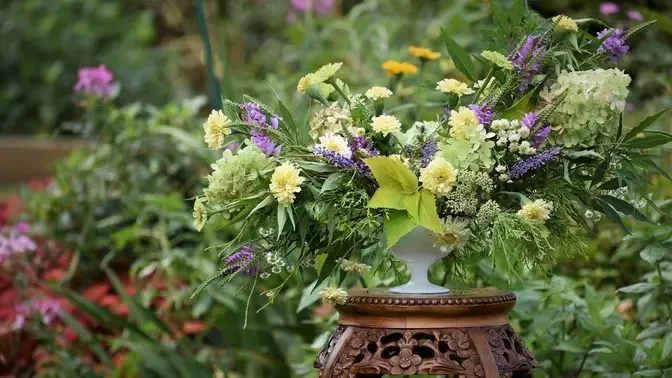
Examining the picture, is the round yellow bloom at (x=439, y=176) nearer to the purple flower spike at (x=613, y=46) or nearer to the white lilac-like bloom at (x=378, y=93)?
the white lilac-like bloom at (x=378, y=93)

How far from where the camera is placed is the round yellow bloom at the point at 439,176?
5.36 ft

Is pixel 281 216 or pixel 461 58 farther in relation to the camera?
pixel 461 58

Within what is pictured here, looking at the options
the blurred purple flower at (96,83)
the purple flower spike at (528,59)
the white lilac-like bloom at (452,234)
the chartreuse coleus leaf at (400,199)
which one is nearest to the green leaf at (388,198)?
the chartreuse coleus leaf at (400,199)

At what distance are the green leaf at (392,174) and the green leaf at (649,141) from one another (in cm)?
39

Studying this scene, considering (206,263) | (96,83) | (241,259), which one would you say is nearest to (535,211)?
(241,259)

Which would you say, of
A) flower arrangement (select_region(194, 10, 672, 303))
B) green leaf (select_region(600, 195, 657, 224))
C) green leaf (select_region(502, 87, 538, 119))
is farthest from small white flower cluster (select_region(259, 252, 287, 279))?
green leaf (select_region(600, 195, 657, 224))

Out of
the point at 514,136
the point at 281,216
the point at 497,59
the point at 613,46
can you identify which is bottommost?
the point at 281,216

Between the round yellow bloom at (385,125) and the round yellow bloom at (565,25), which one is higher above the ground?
the round yellow bloom at (565,25)

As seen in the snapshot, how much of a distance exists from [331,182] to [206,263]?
1.69m

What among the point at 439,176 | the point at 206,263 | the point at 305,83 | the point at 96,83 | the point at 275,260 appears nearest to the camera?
the point at 439,176

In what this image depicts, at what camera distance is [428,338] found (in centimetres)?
169

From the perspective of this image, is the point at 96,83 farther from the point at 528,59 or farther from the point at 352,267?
the point at 528,59

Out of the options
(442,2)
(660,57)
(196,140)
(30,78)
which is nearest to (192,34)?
(30,78)

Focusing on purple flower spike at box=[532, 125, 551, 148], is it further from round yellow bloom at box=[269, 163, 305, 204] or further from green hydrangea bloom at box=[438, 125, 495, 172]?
round yellow bloom at box=[269, 163, 305, 204]
